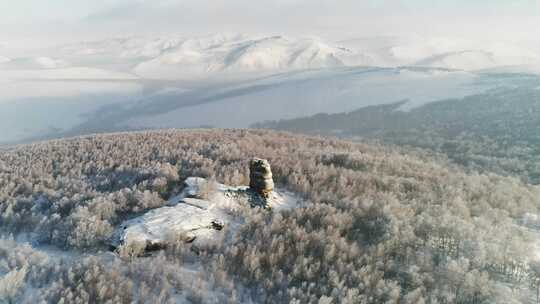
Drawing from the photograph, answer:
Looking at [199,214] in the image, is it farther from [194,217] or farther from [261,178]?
[261,178]

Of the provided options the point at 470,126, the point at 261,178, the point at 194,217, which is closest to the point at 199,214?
the point at 194,217

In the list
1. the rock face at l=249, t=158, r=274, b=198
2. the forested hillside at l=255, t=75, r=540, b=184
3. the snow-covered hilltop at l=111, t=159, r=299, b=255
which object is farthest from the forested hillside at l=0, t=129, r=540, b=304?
the forested hillside at l=255, t=75, r=540, b=184

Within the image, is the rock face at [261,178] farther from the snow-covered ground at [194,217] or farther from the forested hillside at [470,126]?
the forested hillside at [470,126]

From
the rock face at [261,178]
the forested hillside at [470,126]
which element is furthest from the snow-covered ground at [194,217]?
the forested hillside at [470,126]

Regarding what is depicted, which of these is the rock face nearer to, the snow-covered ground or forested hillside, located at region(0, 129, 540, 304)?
the snow-covered ground

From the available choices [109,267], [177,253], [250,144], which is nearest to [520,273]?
[177,253]
